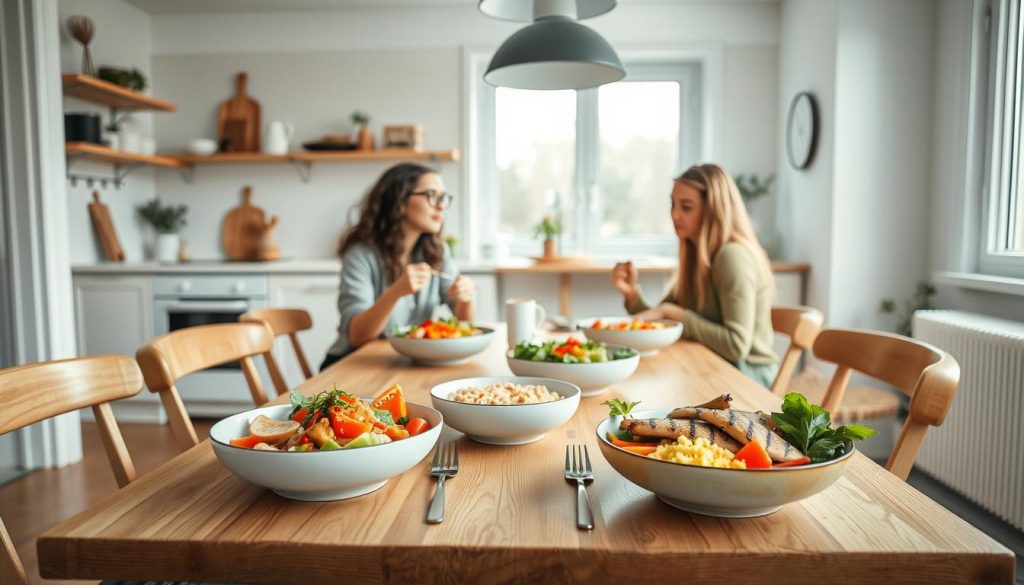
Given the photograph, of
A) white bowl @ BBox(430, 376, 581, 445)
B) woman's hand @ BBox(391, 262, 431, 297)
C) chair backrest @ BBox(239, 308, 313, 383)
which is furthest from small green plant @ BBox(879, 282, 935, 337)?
white bowl @ BBox(430, 376, 581, 445)

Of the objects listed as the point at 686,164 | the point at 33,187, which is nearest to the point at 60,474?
the point at 33,187

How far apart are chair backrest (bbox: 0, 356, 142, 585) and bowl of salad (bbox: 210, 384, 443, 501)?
34cm

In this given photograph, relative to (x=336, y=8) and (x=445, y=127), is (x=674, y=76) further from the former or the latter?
(x=336, y=8)

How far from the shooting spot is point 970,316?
8.80ft

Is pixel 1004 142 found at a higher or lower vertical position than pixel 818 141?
lower

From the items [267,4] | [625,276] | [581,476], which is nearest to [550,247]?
[625,276]

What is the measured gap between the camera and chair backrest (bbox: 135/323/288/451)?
1317 mm

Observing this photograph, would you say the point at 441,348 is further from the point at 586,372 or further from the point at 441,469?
the point at 441,469

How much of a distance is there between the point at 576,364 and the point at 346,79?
11.5 feet

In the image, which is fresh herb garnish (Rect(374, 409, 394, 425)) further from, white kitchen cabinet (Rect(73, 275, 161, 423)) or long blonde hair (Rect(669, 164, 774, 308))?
white kitchen cabinet (Rect(73, 275, 161, 423))

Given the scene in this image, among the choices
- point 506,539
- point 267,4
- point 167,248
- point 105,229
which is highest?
point 267,4

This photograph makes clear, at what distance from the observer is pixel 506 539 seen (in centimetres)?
72

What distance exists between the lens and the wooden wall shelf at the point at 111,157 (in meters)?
3.55

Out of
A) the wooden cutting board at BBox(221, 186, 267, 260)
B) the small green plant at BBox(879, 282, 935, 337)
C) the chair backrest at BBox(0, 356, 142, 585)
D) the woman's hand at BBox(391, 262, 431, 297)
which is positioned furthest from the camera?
the wooden cutting board at BBox(221, 186, 267, 260)
